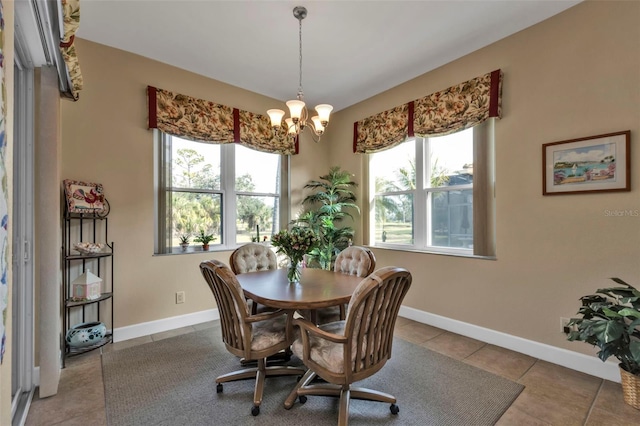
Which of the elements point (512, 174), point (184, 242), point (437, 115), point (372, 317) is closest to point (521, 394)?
point (372, 317)

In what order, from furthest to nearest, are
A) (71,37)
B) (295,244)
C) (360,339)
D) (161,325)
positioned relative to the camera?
1. (161,325)
2. (295,244)
3. (71,37)
4. (360,339)

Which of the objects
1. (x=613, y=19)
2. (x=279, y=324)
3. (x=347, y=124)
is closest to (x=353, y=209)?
(x=347, y=124)

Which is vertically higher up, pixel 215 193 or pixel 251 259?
pixel 215 193

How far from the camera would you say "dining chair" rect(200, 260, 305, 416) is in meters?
1.77

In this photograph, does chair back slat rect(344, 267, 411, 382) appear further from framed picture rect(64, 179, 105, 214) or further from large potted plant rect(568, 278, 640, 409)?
framed picture rect(64, 179, 105, 214)

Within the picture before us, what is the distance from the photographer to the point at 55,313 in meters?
2.08

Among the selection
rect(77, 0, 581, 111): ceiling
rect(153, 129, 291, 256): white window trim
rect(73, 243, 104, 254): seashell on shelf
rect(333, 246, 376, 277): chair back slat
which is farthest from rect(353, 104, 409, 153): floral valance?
rect(73, 243, 104, 254): seashell on shelf

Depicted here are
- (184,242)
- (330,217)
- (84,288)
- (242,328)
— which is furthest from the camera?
(330,217)

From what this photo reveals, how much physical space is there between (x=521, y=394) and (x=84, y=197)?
3956 millimetres

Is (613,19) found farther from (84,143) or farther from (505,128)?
(84,143)

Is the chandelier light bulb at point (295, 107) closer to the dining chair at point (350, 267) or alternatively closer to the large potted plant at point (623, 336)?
the dining chair at point (350, 267)

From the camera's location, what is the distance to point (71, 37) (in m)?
1.71

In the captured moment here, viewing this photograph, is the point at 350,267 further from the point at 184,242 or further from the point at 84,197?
the point at 84,197

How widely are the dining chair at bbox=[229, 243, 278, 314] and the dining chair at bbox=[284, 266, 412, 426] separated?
1166mm
